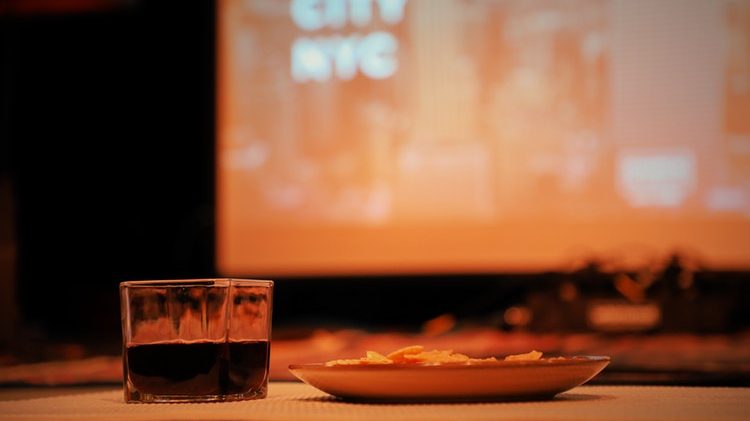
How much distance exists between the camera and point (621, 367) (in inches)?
93.4

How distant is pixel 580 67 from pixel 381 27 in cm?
69

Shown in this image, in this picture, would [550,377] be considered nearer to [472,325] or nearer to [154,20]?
[472,325]

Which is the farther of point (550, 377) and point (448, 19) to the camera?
point (448, 19)

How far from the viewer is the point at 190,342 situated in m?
0.90

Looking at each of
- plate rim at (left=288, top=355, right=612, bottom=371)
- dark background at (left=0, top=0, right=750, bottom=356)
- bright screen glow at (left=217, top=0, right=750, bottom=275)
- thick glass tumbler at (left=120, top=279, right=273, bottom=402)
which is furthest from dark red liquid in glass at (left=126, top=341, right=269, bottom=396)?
dark background at (left=0, top=0, right=750, bottom=356)

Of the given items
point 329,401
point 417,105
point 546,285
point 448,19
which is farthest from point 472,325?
point 329,401

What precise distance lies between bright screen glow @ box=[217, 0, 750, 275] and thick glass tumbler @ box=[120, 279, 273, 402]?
9.78ft

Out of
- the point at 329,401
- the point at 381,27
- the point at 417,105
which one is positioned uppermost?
the point at 381,27

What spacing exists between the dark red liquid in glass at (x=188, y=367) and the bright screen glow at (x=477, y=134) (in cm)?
300

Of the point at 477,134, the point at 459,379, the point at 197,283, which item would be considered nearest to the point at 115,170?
the point at 477,134

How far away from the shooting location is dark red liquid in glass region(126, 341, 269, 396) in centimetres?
89

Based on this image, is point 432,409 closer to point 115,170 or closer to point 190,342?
point 190,342

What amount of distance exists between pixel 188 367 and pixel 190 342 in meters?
0.02

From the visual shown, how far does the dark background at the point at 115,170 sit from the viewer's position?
4.28 metres
